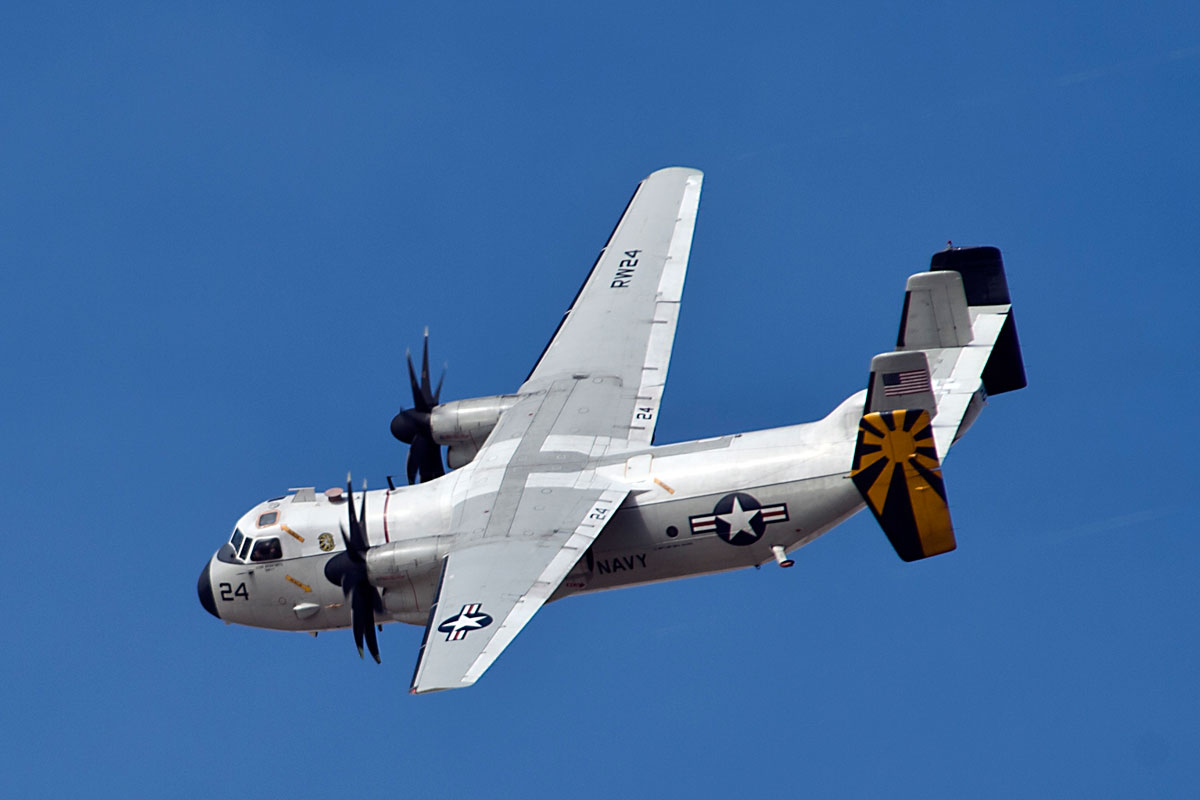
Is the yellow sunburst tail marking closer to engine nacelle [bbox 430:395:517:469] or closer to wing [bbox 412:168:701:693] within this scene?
wing [bbox 412:168:701:693]

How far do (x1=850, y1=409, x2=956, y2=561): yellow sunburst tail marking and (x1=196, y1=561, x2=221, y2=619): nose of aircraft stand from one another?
17.5 metres

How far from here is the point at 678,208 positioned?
6706 cm

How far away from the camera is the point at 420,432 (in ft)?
200

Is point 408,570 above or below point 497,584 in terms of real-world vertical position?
above

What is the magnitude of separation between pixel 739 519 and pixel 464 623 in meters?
7.66

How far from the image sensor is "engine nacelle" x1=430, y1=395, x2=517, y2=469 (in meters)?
60.4

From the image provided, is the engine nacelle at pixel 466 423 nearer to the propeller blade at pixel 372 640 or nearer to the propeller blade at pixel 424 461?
the propeller blade at pixel 424 461

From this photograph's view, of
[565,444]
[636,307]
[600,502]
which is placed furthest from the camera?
[636,307]

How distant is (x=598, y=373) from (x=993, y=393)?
34.8 ft

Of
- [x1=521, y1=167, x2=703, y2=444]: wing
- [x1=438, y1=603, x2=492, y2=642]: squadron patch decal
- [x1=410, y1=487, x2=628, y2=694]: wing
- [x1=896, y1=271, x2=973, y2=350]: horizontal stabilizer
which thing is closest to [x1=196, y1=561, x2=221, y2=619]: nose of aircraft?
[x1=410, y1=487, x2=628, y2=694]: wing

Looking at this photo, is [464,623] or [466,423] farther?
[466,423]

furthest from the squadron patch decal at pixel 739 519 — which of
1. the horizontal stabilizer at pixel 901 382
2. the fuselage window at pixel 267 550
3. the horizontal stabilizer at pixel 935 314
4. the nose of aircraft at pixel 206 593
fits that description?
the nose of aircraft at pixel 206 593

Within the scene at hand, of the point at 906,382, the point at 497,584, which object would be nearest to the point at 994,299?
the point at 906,382

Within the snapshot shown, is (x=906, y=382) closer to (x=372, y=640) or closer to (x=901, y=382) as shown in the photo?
(x=901, y=382)
